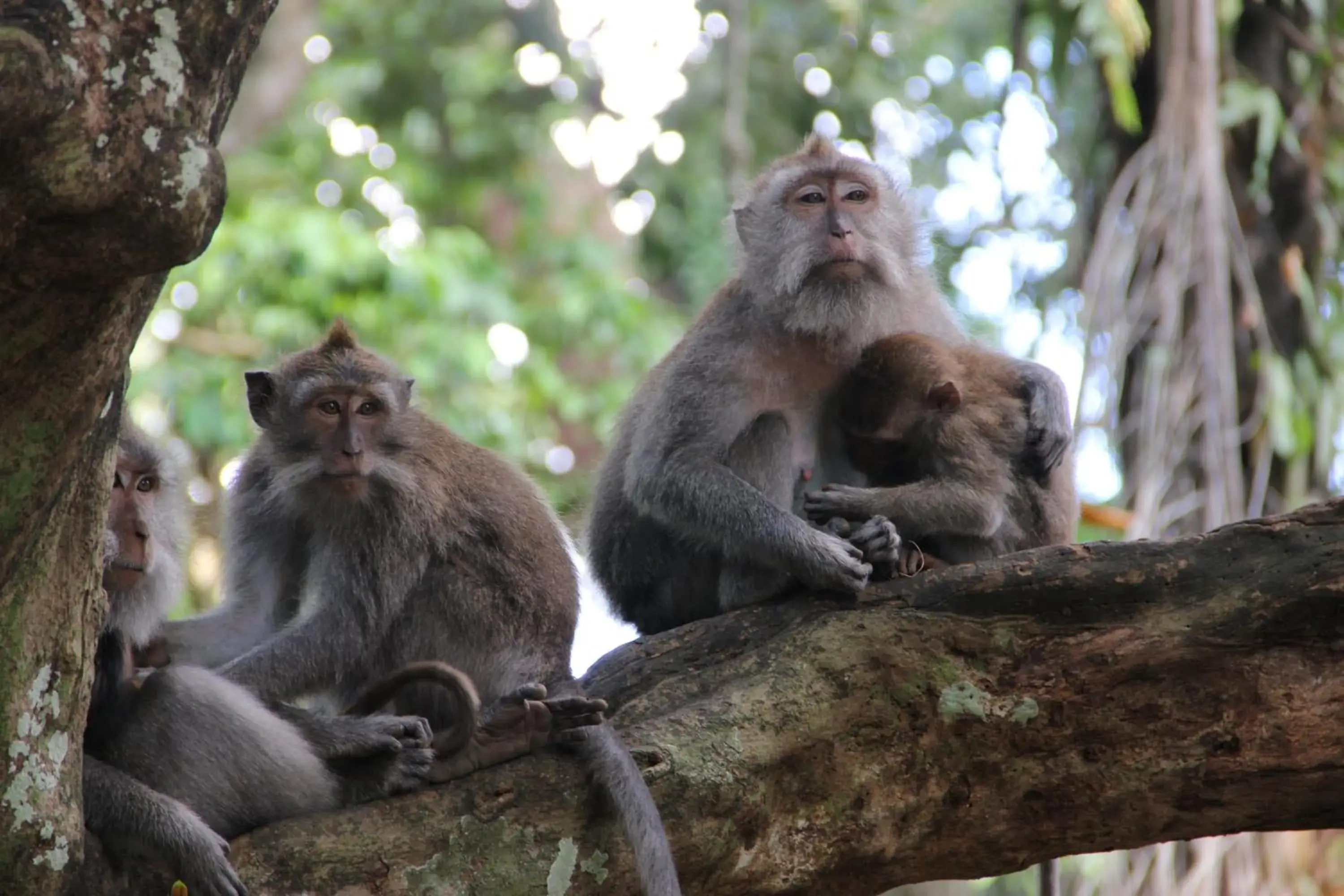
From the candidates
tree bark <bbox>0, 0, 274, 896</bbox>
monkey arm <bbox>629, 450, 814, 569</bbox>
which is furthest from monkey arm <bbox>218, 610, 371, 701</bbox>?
tree bark <bbox>0, 0, 274, 896</bbox>

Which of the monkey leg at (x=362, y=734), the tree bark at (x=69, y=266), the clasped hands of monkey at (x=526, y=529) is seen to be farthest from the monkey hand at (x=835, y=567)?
the tree bark at (x=69, y=266)

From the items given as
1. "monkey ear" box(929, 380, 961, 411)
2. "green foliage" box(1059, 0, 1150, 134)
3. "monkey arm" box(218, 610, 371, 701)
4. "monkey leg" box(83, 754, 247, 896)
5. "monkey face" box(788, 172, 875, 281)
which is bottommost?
"monkey leg" box(83, 754, 247, 896)

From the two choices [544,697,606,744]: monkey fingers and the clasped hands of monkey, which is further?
[544,697,606,744]: monkey fingers

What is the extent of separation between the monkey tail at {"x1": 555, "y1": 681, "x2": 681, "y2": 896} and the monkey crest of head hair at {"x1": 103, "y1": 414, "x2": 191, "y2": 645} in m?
1.20

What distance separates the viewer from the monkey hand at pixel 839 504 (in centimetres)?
520

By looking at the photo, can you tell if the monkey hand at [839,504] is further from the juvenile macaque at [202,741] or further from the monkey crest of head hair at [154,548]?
the monkey crest of head hair at [154,548]

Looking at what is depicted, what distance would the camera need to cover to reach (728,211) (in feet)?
25.4

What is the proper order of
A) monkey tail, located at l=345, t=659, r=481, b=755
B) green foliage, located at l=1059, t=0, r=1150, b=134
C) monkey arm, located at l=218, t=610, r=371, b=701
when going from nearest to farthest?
monkey tail, located at l=345, t=659, r=481, b=755
monkey arm, located at l=218, t=610, r=371, b=701
green foliage, located at l=1059, t=0, r=1150, b=134

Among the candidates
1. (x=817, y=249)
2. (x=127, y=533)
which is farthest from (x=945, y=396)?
(x=127, y=533)

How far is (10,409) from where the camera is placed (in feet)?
9.84

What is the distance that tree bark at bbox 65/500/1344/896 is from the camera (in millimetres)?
4266

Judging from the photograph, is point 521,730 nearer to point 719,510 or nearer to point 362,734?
point 362,734

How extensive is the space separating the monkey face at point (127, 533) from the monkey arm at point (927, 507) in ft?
6.82

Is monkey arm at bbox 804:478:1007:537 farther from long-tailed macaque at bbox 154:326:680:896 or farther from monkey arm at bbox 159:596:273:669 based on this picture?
monkey arm at bbox 159:596:273:669
